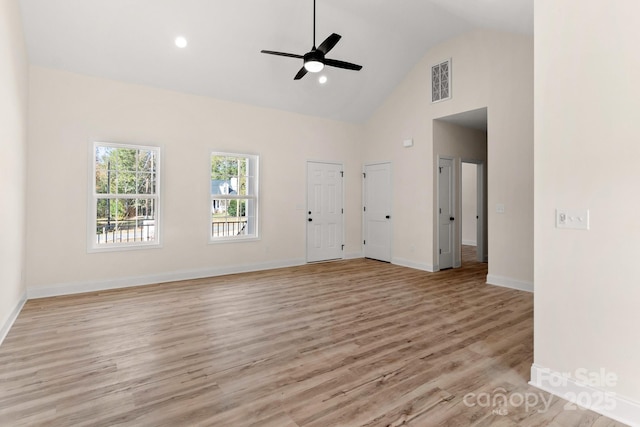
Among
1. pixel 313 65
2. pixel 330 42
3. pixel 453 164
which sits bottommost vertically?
pixel 453 164

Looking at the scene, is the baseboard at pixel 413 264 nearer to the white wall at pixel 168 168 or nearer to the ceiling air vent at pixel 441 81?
the white wall at pixel 168 168

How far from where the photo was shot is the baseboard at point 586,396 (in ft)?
6.24

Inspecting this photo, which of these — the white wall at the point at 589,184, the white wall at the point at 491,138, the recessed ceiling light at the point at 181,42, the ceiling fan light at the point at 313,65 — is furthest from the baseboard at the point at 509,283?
the recessed ceiling light at the point at 181,42

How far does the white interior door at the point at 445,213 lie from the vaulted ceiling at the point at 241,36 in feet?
7.04

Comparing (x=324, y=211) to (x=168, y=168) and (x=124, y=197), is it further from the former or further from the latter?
(x=124, y=197)

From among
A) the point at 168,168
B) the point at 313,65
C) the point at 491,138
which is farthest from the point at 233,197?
the point at 491,138

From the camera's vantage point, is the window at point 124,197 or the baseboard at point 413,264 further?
the baseboard at point 413,264

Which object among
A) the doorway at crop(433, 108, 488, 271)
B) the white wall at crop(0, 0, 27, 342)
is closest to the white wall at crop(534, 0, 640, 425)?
the doorway at crop(433, 108, 488, 271)

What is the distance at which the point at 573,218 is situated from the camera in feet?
6.89

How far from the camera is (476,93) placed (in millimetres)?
5340

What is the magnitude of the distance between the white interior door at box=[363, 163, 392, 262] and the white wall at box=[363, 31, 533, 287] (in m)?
0.36

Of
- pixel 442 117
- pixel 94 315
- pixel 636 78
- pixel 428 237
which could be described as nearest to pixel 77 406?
pixel 94 315

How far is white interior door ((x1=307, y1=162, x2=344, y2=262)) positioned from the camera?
22.7ft

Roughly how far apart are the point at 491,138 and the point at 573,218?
3.48 meters
